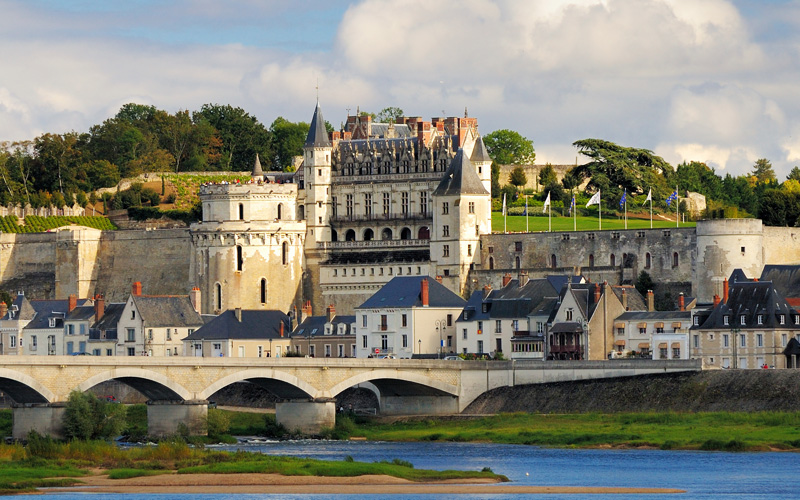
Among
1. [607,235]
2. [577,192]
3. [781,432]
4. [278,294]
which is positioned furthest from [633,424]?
[577,192]

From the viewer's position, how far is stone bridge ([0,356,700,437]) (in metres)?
70.8

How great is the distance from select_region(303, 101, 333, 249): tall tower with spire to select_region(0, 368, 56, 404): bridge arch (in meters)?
40.1

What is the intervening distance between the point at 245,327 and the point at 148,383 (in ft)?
65.7

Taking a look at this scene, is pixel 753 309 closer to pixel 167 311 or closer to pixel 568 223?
pixel 167 311

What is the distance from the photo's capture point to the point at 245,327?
9394cm

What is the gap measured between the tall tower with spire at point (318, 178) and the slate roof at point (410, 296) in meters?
17.4

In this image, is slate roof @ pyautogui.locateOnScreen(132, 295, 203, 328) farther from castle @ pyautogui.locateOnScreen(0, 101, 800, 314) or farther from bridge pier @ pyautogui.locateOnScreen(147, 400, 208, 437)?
bridge pier @ pyautogui.locateOnScreen(147, 400, 208, 437)

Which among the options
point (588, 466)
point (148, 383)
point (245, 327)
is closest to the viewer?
point (588, 466)

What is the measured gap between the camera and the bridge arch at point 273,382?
7412cm

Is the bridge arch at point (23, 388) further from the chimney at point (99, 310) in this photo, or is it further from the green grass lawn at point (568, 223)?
the green grass lawn at point (568, 223)

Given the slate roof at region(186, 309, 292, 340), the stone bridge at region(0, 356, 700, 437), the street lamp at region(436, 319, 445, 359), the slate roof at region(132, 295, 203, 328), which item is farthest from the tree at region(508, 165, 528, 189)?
the stone bridge at region(0, 356, 700, 437)

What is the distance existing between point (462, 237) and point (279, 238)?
1059cm

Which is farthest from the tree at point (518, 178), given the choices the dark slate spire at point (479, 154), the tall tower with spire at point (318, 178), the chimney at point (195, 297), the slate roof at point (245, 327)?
the slate roof at point (245, 327)

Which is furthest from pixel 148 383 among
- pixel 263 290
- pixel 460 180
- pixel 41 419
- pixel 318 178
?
pixel 318 178
